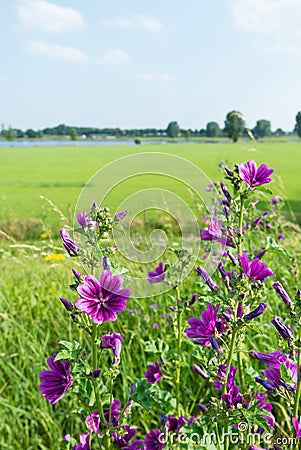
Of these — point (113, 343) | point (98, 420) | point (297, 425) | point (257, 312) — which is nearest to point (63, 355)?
point (113, 343)

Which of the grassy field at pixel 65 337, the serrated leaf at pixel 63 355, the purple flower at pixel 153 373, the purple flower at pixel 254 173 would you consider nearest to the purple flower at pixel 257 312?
the grassy field at pixel 65 337

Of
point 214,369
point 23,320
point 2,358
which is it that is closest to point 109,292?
point 214,369

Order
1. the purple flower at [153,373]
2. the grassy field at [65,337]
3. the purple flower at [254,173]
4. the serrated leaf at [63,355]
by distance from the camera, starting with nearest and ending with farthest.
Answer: the serrated leaf at [63,355]
the purple flower at [254,173]
the purple flower at [153,373]
the grassy field at [65,337]

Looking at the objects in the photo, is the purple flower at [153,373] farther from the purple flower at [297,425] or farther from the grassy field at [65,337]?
the purple flower at [297,425]

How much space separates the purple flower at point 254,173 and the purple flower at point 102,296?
18.8 inches

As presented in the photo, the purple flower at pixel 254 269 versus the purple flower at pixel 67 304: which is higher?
the purple flower at pixel 254 269

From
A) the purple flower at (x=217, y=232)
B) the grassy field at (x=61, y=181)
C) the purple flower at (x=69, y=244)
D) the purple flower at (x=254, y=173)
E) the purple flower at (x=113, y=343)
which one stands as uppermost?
the purple flower at (x=254, y=173)

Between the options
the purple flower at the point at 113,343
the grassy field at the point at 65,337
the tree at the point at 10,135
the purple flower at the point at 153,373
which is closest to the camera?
the purple flower at the point at 113,343

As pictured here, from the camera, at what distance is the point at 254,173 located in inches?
54.0

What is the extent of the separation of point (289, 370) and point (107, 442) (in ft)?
1.63

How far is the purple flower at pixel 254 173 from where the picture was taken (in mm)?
1340

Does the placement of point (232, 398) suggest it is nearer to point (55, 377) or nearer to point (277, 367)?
point (277, 367)

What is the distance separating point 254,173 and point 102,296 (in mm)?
566

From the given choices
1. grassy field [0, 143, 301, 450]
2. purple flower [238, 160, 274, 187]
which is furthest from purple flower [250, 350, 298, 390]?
purple flower [238, 160, 274, 187]
